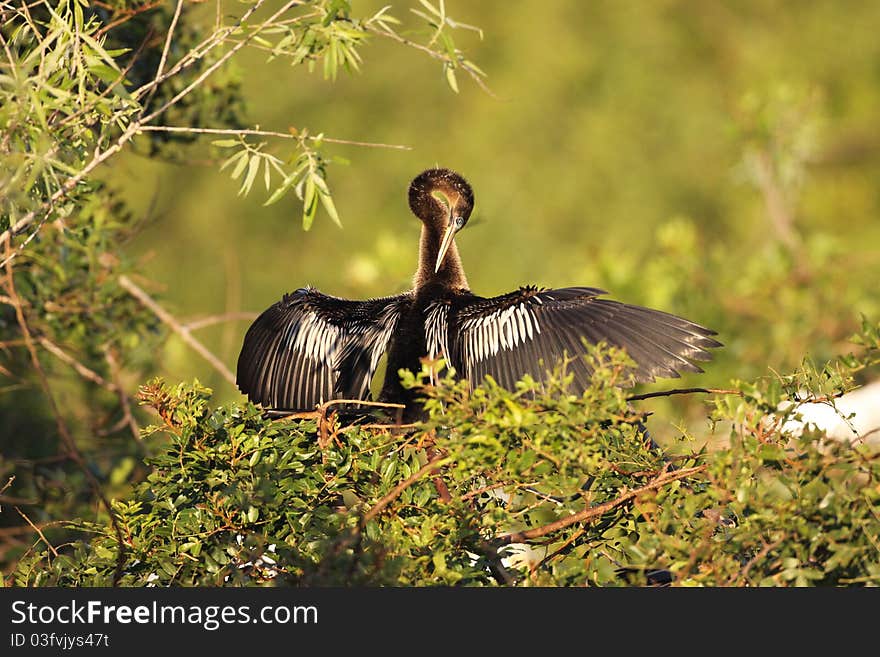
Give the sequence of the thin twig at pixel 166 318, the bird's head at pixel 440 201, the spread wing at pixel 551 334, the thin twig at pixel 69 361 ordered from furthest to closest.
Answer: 1. the thin twig at pixel 166 318
2. the thin twig at pixel 69 361
3. the bird's head at pixel 440 201
4. the spread wing at pixel 551 334

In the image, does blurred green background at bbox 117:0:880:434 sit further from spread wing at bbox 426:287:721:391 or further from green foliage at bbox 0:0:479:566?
spread wing at bbox 426:287:721:391

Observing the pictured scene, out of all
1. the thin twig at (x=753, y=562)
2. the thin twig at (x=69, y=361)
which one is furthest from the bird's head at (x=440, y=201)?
the thin twig at (x=753, y=562)

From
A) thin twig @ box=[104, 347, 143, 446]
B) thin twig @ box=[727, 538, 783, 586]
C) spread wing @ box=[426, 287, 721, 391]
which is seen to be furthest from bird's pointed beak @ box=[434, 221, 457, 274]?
thin twig @ box=[727, 538, 783, 586]

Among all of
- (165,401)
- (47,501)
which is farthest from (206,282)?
(165,401)

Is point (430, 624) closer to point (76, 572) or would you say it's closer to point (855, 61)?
point (76, 572)

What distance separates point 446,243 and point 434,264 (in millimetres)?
126

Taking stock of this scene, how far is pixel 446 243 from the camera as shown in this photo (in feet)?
12.9

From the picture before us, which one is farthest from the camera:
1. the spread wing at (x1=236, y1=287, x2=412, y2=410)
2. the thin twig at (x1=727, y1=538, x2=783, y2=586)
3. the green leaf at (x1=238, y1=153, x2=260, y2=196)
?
the spread wing at (x1=236, y1=287, x2=412, y2=410)

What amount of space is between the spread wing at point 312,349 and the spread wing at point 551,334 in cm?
22

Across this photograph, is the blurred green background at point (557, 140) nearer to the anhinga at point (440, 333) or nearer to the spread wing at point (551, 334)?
the anhinga at point (440, 333)

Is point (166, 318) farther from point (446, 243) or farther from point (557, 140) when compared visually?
point (557, 140)

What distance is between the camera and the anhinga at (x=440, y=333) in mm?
3141

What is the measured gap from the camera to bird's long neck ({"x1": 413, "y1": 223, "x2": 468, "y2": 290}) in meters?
3.96

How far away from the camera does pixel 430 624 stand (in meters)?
2.38
